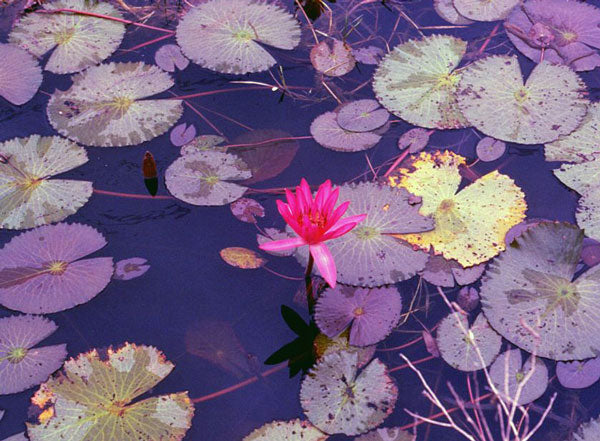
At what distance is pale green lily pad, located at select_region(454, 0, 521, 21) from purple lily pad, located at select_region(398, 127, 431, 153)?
1.01 metres

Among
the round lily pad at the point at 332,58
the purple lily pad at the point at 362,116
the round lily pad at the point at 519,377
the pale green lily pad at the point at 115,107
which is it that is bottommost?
the round lily pad at the point at 519,377

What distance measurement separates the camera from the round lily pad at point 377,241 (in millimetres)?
2680

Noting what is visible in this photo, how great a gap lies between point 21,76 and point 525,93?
269 centimetres

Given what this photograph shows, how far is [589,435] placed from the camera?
89.2 inches

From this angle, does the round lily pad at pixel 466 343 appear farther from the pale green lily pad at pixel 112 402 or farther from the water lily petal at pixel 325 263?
the pale green lily pad at pixel 112 402

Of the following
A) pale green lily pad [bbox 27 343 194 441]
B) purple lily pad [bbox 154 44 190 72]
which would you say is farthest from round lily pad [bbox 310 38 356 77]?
pale green lily pad [bbox 27 343 194 441]

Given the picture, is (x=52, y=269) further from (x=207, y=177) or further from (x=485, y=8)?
(x=485, y=8)

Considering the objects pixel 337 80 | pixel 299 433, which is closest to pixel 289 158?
pixel 337 80

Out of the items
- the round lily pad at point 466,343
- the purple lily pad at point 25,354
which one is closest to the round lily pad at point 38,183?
the purple lily pad at point 25,354

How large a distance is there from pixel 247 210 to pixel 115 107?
98cm

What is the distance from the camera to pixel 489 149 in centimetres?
320

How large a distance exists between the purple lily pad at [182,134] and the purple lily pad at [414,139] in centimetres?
105

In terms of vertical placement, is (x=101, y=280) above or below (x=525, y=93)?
below

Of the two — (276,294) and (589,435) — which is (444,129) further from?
(589,435)
